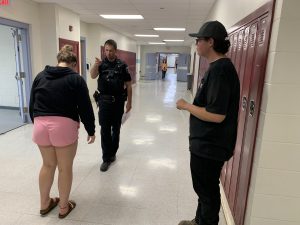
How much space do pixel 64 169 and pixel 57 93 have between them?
25.7 inches

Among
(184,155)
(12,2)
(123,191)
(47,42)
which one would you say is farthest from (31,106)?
(47,42)

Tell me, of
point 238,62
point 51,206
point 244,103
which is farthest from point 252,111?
point 51,206

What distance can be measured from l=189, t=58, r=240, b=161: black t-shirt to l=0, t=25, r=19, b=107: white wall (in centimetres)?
570

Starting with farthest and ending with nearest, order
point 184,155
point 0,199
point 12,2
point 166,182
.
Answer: point 12,2
point 184,155
point 166,182
point 0,199

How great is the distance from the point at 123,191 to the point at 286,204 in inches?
62.5

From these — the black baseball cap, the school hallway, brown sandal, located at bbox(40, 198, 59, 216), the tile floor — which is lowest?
the school hallway

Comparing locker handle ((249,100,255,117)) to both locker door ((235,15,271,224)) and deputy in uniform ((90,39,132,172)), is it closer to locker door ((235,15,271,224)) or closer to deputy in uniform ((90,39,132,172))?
locker door ((235,15,271,224))

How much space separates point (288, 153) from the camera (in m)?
1.49

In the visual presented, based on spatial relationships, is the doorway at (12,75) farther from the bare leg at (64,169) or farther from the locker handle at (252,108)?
the locker handle at (252,108)

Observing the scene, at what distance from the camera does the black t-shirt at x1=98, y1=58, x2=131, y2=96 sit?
9.13 ft

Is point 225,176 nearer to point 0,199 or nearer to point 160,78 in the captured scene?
point 0,199

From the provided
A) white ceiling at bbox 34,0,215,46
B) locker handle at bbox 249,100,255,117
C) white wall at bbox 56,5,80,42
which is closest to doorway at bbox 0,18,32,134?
white wall at bbox 56,5,80,42

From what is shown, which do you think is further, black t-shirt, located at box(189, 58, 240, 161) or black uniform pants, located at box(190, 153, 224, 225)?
black uniform pants, located at box(190, 153, 224, 225)

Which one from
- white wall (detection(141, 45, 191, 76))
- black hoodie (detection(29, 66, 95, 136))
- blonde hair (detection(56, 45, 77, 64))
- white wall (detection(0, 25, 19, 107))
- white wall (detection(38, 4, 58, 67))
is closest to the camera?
black hoodie (detection(29, 66, 95, 136))
